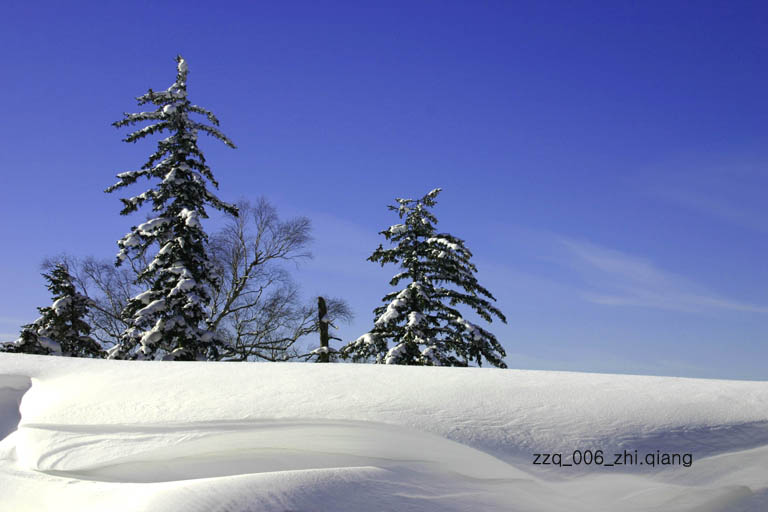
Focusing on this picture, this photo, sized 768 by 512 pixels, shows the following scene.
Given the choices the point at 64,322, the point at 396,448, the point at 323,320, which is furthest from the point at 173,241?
the point at 396,448

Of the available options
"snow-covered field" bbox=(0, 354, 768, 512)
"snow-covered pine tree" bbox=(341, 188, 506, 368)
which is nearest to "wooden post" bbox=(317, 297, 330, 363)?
"snow-covered pine tree" bbox=(341, 188, 506, 368)

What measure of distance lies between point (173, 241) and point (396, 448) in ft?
35.0

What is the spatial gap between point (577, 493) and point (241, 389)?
983 mm

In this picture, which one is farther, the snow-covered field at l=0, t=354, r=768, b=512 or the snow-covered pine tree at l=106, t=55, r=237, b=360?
the snow-covered pine tree at l=106, t=55, r=237, b=360

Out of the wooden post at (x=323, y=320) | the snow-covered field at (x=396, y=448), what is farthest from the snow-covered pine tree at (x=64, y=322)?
the snow-covered field at (x=396, y=448)

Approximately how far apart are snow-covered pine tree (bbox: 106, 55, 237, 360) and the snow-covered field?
378 inches

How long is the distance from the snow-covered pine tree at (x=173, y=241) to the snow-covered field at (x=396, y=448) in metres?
9.59

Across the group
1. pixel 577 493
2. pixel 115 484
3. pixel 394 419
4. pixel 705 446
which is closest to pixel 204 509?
pixel 115 484

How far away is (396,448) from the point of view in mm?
1362

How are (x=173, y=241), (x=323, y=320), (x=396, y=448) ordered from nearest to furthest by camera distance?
1. (x=396, y=448)
2. (x=173, y=241)
3. (x=323, y=320)

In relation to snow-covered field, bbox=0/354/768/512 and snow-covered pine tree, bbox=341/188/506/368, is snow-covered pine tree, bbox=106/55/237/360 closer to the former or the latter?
snow-covered pine tree, bbox=341/188/506/368

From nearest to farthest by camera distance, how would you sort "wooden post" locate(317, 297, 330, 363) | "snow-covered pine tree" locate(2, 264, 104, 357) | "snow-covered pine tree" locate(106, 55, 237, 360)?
"snow-covered pine tree" locate(106, 55, 237, 360), "snow-covered pine tree" locate(2, 264, 104, 357), "wooden post" locate(317, 297, 330, 363)

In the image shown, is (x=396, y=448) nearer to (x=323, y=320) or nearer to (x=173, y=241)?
(x=173, y=241)

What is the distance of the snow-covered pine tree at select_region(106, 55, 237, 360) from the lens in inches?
425
